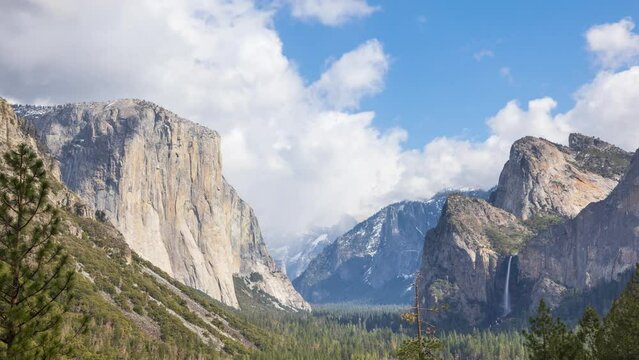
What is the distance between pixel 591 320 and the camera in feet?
185

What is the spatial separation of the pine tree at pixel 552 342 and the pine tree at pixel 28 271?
43.7 metres

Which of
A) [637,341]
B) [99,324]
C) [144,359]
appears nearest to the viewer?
[637,341]

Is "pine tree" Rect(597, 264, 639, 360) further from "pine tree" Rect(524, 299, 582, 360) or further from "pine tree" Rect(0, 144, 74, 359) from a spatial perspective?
"pine tree" Rect(0, 144, 74, 359)

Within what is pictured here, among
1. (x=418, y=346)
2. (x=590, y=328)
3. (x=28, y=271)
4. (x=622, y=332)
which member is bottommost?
(x=418, y=346)

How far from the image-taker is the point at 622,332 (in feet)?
170

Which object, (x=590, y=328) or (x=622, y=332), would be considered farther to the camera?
(x=590, y=328)

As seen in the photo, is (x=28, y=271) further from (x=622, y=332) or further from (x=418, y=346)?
(x=622, y=332)

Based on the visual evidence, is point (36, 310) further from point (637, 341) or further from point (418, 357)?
point (637, 341)

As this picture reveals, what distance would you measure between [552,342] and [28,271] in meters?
46.3

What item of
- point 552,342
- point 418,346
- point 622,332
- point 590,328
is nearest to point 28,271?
point 418,346

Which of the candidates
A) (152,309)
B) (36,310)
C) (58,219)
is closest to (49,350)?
(36,310)

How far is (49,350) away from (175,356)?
451 ft

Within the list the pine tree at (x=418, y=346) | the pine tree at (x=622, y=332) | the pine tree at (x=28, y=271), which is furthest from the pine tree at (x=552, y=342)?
the pine tree at (x=28, y=271)

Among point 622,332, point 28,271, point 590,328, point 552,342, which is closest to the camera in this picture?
point 28,271
